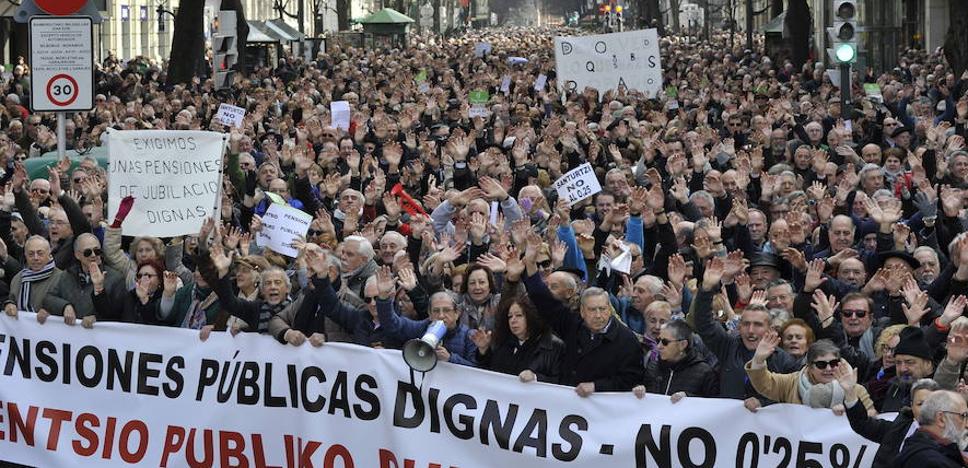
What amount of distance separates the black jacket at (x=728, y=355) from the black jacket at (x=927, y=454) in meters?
→ 1.36

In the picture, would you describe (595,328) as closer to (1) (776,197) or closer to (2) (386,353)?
(2) (386,353)

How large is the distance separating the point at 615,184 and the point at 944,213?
2397mm

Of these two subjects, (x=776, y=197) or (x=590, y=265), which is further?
(x=776, y=197)

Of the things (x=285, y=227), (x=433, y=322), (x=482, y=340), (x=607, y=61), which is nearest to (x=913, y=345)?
(x=482, y=340)

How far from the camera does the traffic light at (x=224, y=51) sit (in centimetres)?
2834

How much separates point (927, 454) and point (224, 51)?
909 inches

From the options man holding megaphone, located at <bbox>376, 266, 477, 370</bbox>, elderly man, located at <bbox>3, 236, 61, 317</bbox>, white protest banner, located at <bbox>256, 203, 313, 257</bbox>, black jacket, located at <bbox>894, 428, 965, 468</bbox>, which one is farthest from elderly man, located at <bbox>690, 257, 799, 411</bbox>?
elderly man, located at <bbox>3, 236, 61, 317</bbox>

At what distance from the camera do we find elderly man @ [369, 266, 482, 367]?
8.68m

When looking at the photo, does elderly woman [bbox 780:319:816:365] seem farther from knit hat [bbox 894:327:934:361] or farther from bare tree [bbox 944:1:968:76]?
bare tree [bbox 944:1:968:76]

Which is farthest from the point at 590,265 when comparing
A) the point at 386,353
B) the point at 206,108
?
the point at 206,108

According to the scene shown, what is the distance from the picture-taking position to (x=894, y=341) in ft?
27.1

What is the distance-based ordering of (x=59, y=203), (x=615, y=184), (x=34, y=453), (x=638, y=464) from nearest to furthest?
(x=638, y=464), (x=34, y=453), (x=59, y=203), (x=615, y=184)

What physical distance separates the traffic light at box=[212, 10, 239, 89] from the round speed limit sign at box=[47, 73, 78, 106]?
1578cm

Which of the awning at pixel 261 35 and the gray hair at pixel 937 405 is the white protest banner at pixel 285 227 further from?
the awning at pixel 261 35
